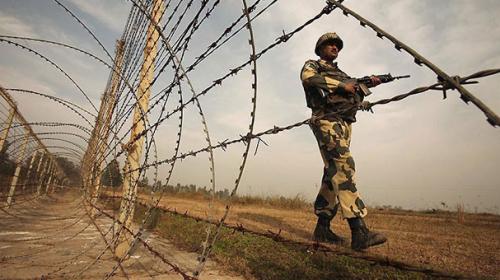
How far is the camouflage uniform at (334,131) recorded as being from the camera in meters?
2.30

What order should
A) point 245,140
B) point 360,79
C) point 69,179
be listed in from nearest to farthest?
1. point 245,140
2. point 360,79
3. point 69,179

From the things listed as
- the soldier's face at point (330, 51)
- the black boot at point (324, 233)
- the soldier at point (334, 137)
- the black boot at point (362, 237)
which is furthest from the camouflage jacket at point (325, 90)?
Result: the black boot at point (324, 233)

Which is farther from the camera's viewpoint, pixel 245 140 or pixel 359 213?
pixel 359 213

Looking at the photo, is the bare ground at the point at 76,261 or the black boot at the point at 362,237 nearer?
the black boot at the point at 362,237

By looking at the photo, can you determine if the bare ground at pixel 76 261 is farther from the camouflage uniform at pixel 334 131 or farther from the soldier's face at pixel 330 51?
the soldier's face at pixel 330 51

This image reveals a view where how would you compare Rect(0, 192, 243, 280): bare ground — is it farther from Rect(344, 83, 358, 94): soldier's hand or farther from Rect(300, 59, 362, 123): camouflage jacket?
Rect(344, 83, 358, 94): soldier's hand

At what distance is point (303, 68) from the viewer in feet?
8.62

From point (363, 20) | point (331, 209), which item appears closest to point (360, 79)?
point (331, 209)

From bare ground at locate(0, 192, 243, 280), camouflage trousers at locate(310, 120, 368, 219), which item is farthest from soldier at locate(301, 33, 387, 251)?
bare ground at locate(0, 192, 243, 280)

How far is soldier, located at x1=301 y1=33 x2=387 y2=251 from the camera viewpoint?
222 cm

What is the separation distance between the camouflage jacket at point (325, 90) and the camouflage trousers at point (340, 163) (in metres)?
0.09

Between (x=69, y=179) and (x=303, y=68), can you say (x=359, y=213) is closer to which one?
(x=303, y=68)

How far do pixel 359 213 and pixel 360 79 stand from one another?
34.1 inches

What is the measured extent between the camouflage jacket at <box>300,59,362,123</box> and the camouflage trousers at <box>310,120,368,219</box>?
0.30ft
